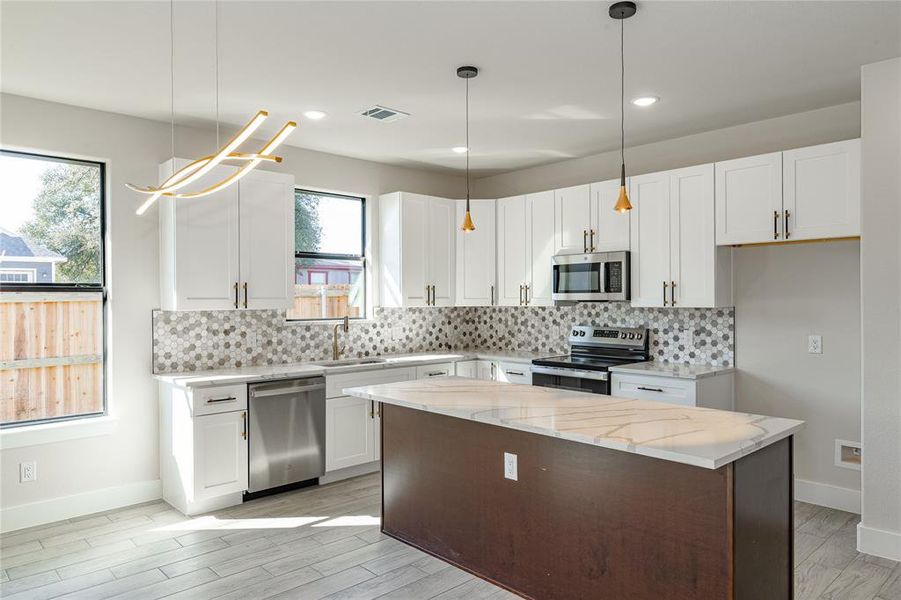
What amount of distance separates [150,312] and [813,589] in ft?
14.2

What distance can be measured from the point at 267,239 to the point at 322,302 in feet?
3.03

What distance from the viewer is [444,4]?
2.60 meters

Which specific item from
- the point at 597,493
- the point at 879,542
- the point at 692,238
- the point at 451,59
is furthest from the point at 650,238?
the point at 597,493

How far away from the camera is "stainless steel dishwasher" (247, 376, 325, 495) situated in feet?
13.8

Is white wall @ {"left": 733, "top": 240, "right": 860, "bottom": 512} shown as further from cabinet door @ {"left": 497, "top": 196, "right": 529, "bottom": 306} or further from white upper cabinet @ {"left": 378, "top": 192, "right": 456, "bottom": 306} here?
white upper cabinet @ {"left": 378, "top": 192, "right": 456, "bottom": 306}

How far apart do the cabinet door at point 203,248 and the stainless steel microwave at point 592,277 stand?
8.54 ft

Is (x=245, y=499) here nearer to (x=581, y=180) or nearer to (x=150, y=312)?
(x=150, y=312)

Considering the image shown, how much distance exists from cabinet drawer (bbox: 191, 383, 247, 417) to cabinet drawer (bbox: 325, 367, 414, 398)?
66cm

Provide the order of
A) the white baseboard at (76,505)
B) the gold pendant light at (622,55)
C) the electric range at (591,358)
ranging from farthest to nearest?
the electric range at (591,358) < the white baseboard at (76,505) < the gold pendant light at (622,55)

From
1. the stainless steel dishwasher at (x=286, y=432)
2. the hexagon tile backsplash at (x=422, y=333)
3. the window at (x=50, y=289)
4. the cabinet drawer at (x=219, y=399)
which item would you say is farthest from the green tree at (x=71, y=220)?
the stainless steel dishwasher at (x=286, y=432)

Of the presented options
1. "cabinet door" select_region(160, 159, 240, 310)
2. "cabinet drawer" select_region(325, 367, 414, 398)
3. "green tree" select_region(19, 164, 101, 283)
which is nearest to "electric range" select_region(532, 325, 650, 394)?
"cabinet drawer" select_region(325, 367, 414, 398)

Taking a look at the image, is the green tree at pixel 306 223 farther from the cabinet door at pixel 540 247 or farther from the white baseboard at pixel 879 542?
the white baseboard at pixel 879 542

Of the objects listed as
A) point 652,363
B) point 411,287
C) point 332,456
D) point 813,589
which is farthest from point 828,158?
point 332,456

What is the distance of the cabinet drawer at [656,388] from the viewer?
408 centimetres
